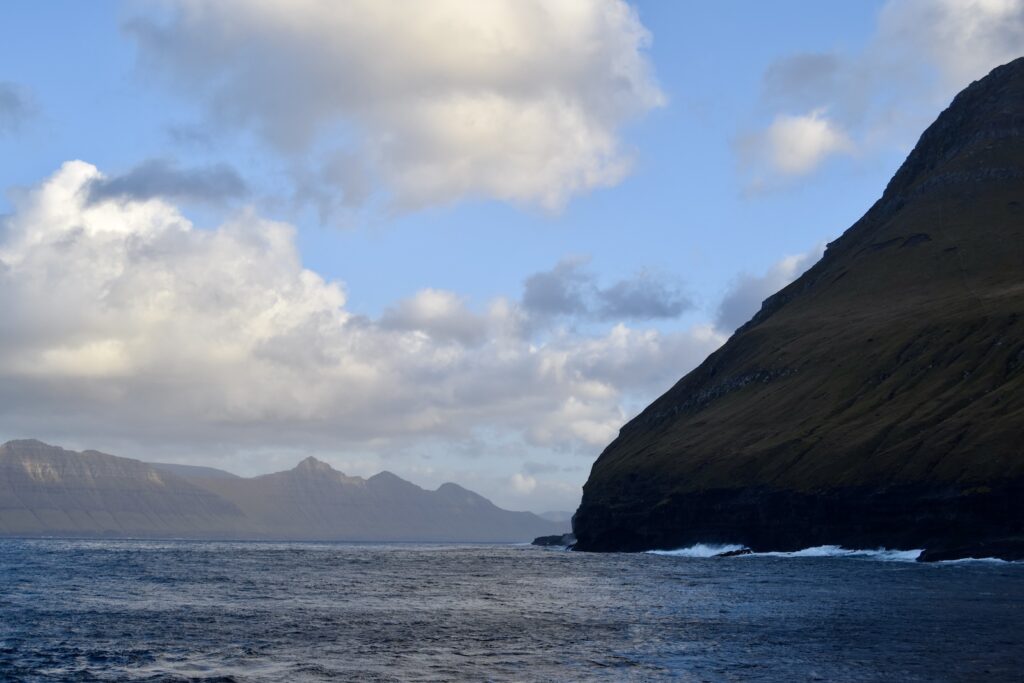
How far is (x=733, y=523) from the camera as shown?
545ft

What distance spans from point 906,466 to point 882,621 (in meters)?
90.5

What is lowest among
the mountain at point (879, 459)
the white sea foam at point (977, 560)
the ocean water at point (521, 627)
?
the ocean water at point (521, 627)

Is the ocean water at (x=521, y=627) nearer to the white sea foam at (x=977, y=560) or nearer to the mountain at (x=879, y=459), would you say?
the white sea foam at (x=977, y=560)

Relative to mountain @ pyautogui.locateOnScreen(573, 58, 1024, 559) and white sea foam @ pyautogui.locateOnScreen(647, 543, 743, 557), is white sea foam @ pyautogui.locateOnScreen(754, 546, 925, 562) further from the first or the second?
white sea foam @ pyautogui.locateOnScreen(647, 543, 743, 557)

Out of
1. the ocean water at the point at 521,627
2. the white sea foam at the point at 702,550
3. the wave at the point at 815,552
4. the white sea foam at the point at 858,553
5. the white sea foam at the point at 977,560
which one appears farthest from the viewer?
the white sea foam at the point at 702,550

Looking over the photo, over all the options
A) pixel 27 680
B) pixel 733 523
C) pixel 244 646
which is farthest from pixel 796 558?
pixel 27 680

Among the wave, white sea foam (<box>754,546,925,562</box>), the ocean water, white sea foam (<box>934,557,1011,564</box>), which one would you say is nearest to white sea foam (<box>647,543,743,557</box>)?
the wave

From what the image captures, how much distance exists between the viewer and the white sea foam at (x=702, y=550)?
160500 millimetres

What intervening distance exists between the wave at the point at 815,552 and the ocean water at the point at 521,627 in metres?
26.8

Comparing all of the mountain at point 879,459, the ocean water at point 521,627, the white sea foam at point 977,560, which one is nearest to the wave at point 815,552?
the mountain at point 879,459

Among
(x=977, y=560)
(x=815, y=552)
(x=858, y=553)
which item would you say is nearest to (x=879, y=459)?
(x=815, y=552)

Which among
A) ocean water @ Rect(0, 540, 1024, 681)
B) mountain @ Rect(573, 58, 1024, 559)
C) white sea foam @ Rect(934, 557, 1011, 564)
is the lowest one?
ocean water @ Rect(0, 540, 1024, 681)

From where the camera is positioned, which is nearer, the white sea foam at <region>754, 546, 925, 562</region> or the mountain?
the white sea foam at <region>754, 546, 925, 562</region>

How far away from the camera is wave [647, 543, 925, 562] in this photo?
127562mm
